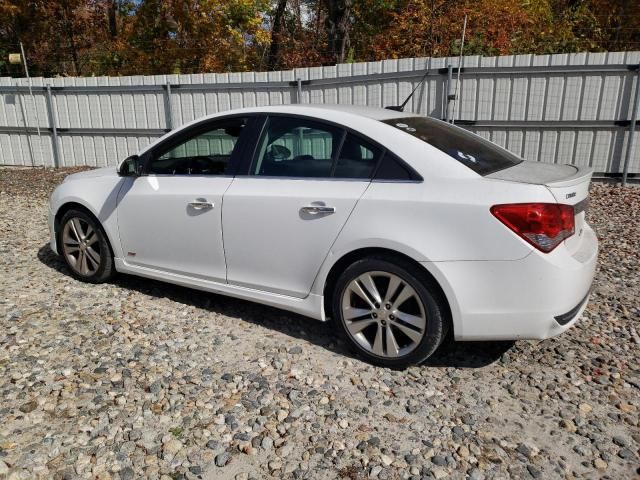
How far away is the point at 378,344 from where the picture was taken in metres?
3.31

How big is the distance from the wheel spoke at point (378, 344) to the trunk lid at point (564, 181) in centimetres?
111

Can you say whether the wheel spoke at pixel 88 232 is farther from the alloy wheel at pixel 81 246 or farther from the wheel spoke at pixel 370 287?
the wheel spoke at pixel 370 287

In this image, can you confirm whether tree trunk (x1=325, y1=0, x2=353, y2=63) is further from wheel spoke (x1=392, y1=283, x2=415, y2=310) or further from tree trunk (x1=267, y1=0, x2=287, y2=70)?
wheel spoke (x1=392, y1=283, x2=415, y2=310)

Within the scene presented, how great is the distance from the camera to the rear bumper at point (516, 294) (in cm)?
285

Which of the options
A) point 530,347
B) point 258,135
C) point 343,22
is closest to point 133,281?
point 258,135

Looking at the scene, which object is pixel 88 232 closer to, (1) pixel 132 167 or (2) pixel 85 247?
(2) pixel 85 247

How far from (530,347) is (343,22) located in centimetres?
1184

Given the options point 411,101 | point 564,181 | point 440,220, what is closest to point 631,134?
point 411,101

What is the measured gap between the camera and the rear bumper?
112 inches

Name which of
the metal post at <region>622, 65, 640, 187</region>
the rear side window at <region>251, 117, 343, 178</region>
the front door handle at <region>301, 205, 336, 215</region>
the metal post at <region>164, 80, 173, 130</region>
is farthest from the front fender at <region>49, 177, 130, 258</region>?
the metal post at <region>622, 65, 640, 187</region>

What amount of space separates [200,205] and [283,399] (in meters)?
1.54

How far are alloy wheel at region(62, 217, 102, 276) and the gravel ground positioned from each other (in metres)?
0.45

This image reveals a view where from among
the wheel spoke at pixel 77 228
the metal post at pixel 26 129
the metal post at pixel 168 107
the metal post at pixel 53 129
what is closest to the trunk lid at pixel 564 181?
the wheel spoke at pixel 77 228

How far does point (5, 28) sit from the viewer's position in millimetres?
18984
